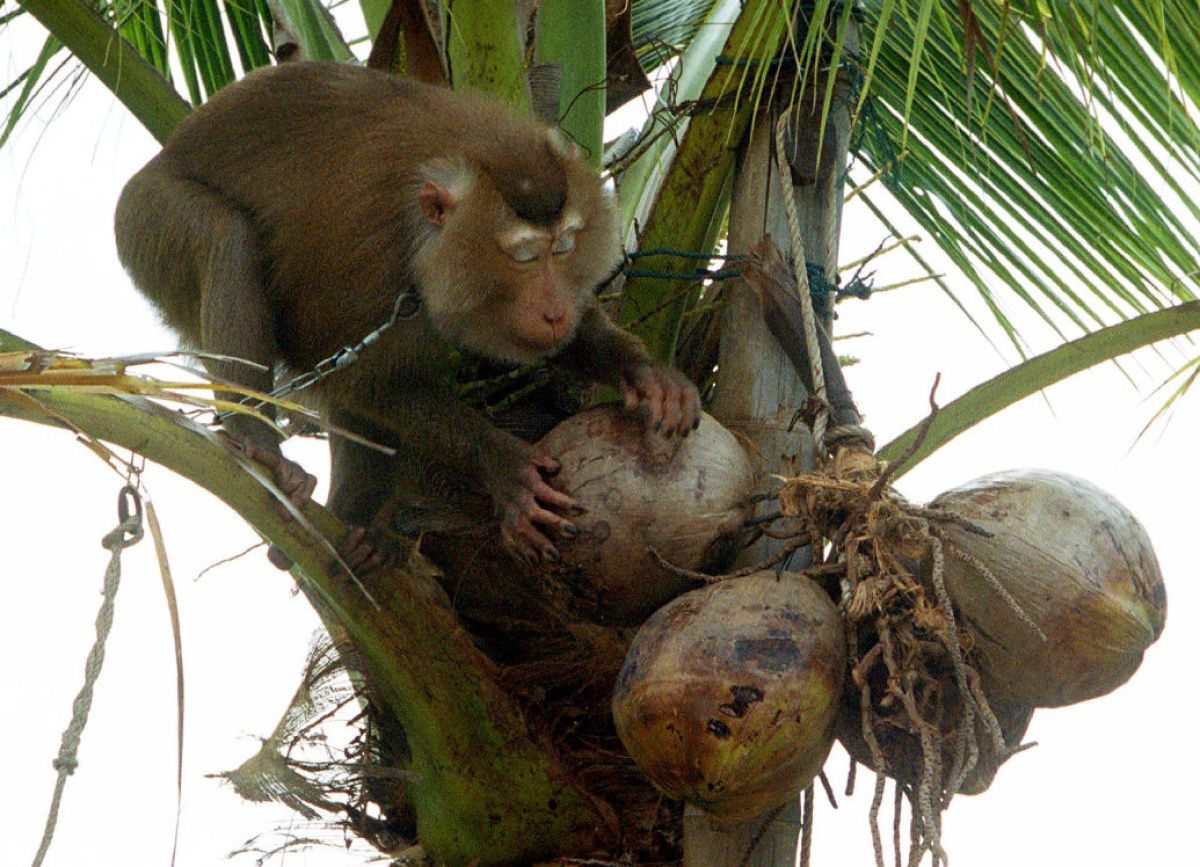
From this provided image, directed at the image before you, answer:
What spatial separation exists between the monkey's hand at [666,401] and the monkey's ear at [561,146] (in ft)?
2.40

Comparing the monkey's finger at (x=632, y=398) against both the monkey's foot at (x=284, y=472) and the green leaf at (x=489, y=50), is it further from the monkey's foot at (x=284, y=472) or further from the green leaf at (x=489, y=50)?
the green leaf at (x=489, y=50)

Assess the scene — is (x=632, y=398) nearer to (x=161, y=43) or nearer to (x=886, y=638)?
(x=886, y=638)

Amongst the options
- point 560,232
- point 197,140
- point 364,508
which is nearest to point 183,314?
point 197,140

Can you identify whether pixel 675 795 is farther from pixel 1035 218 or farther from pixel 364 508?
pixel 1035 218

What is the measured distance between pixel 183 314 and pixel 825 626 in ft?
6.89

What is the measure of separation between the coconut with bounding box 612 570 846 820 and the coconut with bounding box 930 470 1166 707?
26 centimetres

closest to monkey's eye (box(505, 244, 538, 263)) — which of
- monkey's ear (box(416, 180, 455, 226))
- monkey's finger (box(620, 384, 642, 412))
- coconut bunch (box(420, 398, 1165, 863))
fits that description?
monkey's ear (box(416, 180, 455, 226))

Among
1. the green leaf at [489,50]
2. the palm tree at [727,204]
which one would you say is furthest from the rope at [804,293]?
the green leaf at [489,50]

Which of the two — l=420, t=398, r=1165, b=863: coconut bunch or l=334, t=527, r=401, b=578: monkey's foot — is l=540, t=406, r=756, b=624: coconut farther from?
l=334, t=527, r=401, b=578: monkey's foot

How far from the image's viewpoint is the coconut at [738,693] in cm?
236

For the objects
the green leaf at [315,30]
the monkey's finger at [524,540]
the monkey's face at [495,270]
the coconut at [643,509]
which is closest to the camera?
the coconut at [643,509]

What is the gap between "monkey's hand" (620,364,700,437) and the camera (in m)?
2.88

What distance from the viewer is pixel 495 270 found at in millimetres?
3404

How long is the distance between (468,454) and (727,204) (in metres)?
0.97
